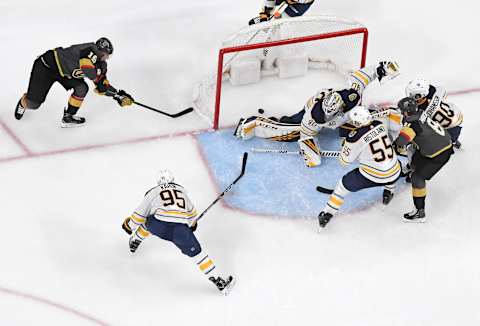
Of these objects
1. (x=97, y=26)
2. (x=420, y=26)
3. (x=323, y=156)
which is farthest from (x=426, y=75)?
(x=97, y=26)

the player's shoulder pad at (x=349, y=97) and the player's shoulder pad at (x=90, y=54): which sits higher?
the player's shoulder pad at (x=90, y=54)

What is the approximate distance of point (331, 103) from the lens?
6324 millimetres

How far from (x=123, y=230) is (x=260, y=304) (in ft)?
3.37

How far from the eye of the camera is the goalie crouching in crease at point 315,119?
642cm

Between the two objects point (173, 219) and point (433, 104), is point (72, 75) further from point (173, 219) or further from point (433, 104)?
point (433, 104)

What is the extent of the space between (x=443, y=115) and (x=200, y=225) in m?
1.68

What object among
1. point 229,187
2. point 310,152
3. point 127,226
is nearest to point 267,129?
point 310,152

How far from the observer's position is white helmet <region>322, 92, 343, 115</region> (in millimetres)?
6324

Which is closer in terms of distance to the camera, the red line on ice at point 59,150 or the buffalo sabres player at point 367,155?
the buffalo sabres player at point 367,155

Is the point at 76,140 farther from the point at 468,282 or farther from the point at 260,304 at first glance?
the point at 468,282

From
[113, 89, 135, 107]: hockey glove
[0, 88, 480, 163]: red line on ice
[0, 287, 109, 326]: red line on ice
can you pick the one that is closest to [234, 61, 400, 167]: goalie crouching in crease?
[0, 88, 480, 163]: red line on ice

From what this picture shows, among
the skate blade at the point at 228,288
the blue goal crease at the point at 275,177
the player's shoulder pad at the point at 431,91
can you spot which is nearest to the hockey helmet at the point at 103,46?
the blue goal crease at the point at 275,177

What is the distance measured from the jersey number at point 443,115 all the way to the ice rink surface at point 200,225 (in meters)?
0.50

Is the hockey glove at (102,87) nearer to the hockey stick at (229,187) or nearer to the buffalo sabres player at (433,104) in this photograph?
the hockey stick at (229,187)
